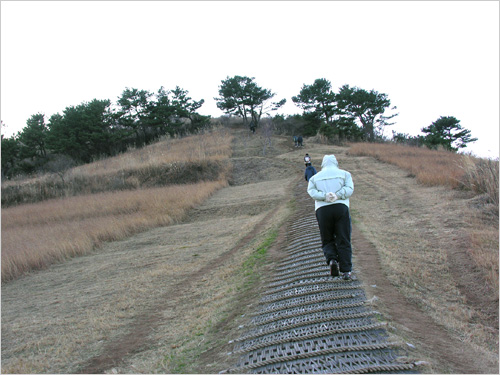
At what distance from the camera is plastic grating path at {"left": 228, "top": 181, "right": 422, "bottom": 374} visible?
3701mm

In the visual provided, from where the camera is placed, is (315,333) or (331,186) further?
(331,186)

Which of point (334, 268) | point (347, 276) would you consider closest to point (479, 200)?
point (347, 276)

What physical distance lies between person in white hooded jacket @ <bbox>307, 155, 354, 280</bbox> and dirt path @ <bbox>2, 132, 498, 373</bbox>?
575 millimetres

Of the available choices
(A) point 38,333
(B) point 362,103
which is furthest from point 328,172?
(B) point 362,103

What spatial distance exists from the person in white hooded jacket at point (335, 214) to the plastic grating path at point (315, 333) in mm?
371

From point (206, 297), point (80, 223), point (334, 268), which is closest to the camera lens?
point (334, 268)

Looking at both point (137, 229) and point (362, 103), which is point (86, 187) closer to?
point (137, 229)

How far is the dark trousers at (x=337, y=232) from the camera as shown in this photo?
5.50 metres

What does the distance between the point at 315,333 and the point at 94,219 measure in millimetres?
15198

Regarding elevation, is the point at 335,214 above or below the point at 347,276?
above

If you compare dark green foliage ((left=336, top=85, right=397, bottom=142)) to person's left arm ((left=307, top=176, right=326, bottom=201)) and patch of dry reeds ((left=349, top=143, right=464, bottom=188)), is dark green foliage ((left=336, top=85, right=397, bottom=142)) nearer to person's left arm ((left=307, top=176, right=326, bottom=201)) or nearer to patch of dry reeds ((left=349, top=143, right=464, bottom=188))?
patch of dry reeds ((left=349, top=143, right=464, bottom=188))

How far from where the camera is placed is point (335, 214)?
5.49m

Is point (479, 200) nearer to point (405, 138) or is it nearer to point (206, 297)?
point (206, 297)

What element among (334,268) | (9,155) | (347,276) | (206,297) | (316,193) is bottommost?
(206,297)
